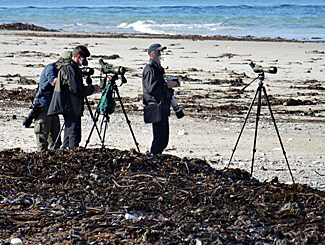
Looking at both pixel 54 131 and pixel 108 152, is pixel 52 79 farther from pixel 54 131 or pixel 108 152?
pixel 108 152

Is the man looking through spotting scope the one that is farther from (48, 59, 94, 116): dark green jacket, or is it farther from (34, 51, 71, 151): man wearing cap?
(34, 51, 71, 151): man wearing cap

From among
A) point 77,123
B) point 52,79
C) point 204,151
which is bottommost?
point 204,151

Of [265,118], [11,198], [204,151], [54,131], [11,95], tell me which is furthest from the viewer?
[11,95]

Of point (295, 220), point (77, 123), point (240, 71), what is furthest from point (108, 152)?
point (240, 71)

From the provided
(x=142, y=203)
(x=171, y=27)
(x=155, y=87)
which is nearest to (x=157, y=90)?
(x=155, y=87)

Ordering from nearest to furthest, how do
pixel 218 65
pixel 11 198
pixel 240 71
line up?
pixel 11 198
pixel 240 71
pixel 218 65

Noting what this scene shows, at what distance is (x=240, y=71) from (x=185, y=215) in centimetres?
1375

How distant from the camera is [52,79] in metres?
7.78

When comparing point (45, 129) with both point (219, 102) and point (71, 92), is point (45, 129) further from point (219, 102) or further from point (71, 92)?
point (219, 102)

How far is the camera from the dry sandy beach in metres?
8.80

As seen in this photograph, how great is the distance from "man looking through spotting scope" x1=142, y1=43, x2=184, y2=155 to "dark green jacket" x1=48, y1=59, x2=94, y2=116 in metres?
0.73

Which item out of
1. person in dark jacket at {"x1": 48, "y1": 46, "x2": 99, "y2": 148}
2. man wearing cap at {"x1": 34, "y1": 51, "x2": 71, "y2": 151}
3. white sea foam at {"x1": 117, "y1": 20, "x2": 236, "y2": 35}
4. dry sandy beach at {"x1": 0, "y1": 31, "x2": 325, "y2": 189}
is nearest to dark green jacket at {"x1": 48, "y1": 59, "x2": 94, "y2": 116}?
person in dark jacket at {"x1": 48, "y1": 46, "x2": 99, "y2": 148}

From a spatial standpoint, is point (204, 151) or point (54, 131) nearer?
point (54, 131)

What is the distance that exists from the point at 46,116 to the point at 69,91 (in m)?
0.79
